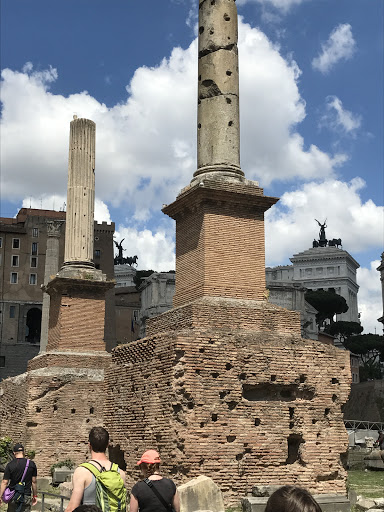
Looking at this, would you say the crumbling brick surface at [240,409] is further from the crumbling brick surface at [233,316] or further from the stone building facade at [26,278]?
the stone building facade at [26,278]

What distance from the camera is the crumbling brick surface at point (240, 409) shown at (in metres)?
9.66

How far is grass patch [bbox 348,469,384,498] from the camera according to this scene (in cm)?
1391

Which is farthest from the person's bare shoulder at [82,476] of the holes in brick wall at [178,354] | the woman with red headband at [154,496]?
the holes in brick wall at [178,354]

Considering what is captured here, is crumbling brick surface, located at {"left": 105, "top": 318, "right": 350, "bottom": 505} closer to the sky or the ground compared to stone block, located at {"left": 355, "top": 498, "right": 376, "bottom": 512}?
closer to the sky

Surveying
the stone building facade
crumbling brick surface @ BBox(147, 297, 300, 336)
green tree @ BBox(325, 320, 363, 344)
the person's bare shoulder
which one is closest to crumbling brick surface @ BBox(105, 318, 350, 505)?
crumbling brick surface @ BBox(147, 297, 300, 336)

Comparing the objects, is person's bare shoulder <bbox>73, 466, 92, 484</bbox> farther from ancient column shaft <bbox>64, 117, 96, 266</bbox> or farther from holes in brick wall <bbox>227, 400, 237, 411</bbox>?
ancient column shaft <bbox>64, 117, 96, 266</bbox>

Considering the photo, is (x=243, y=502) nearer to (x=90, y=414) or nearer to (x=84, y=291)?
(x=90, y=414)

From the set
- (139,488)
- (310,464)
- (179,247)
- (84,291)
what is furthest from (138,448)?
(84,291)

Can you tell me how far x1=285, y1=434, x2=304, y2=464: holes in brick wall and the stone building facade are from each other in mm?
51142

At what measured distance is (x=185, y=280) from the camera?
1148 cm

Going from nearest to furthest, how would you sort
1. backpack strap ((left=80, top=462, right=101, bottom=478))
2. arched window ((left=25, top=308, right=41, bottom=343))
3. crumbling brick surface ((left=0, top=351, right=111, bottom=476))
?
backpack strap ((left=80, top=462, right=101, bottom=478)) → crumbling brick surface ((left=0, top=351, right=111, bottom=476)) → arched window ((left=25, top=308, right=41, bottom=343))

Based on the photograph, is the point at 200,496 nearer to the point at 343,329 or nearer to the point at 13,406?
the point at 13,406

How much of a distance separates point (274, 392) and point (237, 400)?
2.23ft

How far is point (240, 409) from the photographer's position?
998 cm
